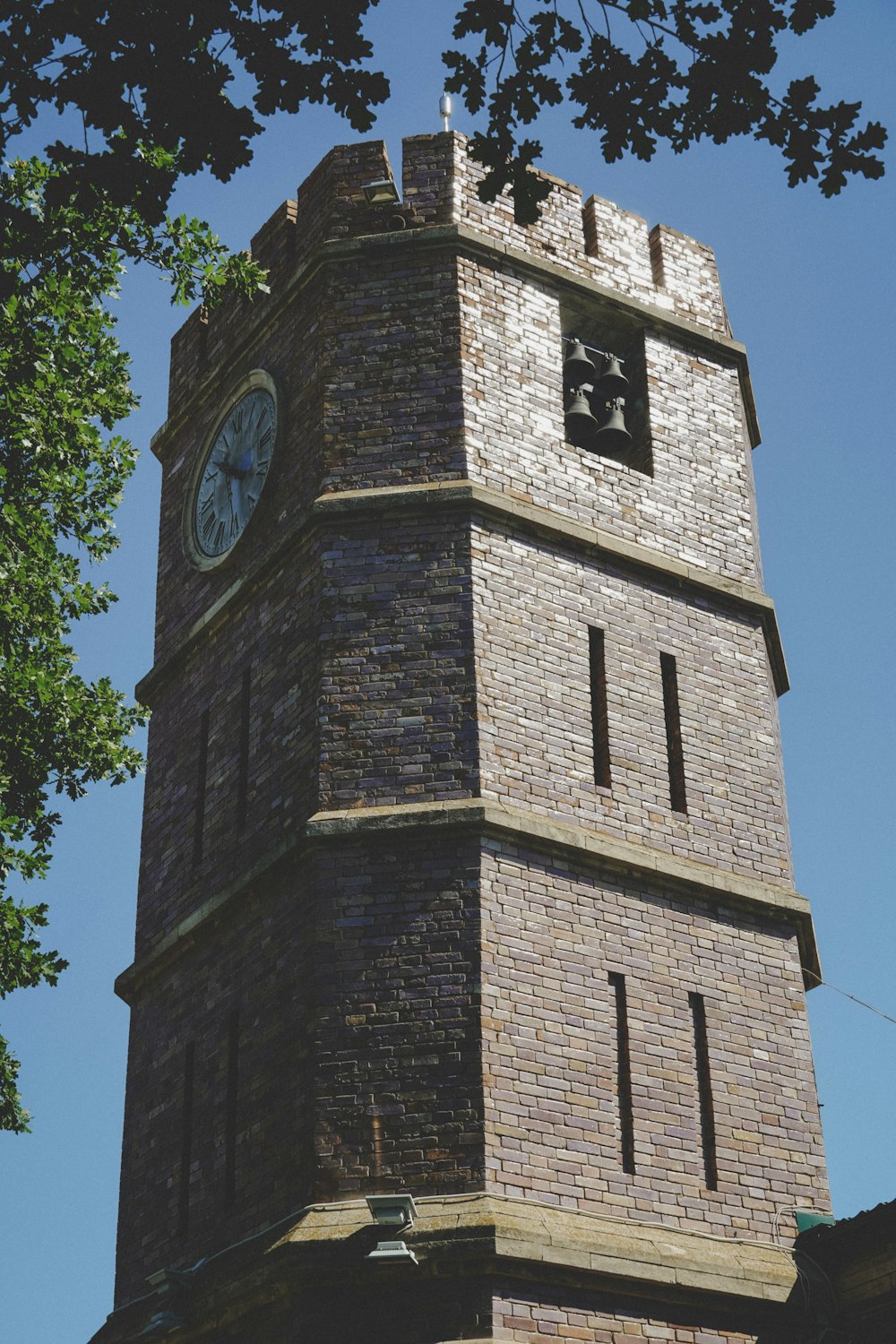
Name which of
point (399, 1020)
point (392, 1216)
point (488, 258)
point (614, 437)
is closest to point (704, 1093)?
point (399, 1020)

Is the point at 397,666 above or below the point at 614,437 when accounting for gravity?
below

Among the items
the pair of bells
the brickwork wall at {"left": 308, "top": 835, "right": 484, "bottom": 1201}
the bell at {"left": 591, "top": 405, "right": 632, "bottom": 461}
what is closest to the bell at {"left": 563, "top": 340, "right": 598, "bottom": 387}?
the pair of bells

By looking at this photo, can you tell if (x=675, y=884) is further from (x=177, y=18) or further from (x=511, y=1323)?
(x=177, y=18)

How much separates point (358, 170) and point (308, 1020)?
7.86 meters

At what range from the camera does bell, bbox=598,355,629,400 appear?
51.6 ft

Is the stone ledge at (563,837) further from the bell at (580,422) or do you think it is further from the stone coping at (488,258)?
the stone coping at (488,258)

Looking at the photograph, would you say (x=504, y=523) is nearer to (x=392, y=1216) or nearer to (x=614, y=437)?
(x=614, y=437)

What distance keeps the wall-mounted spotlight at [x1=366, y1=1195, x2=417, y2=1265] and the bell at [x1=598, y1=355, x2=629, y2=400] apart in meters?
7.72

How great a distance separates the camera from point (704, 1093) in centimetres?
1248

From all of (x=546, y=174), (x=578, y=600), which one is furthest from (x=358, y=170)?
(x=578, y=600)

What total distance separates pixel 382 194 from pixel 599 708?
201 inches

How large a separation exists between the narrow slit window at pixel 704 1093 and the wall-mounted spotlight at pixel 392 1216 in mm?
2405

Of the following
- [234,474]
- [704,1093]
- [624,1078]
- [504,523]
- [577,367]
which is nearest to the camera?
[624,1078]

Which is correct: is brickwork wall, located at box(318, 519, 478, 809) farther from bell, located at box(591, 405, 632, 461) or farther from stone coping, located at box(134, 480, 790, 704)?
bell, located at box(591, 405, 632, 461)
